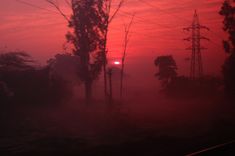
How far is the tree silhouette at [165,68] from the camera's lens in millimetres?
92688

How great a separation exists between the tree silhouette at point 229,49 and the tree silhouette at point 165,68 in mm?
26085

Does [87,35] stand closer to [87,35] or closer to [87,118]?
[87,35]

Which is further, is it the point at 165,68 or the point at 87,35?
the point at 165,68

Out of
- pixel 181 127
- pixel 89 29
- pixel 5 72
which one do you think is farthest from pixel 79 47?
pixel 181 127

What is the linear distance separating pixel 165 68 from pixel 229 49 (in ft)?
96.9

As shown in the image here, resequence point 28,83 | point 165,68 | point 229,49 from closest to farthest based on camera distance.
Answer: point 28,83 < point 229,49 < point 165,68

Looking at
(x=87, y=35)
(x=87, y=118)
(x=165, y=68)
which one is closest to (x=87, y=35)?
(x=87, y=35)

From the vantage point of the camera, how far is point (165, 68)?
95.0 m

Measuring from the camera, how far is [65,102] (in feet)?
165

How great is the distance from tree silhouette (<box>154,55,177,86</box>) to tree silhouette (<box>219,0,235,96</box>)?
85.6 feet

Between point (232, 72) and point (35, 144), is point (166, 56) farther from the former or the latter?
point (35, 144)

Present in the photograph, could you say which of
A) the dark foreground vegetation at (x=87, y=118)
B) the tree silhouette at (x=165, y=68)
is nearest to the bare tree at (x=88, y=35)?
the dark foreground vegetation at (x=87, y=118)

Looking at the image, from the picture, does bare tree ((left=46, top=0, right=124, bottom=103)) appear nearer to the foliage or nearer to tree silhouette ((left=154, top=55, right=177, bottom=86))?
the foliage

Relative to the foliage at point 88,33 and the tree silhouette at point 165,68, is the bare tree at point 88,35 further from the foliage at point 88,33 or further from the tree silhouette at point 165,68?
the tree silhouette at point 165,68
